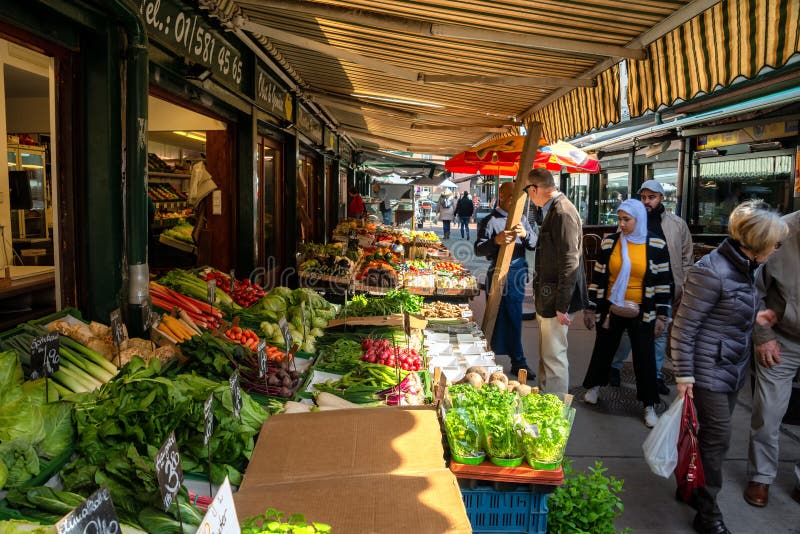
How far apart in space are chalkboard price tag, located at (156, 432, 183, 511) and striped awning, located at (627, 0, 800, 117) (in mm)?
3148

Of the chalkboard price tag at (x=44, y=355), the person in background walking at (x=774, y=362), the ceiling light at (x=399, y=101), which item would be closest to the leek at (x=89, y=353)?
the chalkboard price tag at (x=44, y=355)

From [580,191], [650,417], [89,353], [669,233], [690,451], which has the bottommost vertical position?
[650,417]

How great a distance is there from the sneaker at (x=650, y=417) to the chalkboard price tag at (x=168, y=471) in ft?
15.4

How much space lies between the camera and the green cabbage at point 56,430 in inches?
95.0

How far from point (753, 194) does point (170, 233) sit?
9.78 meters

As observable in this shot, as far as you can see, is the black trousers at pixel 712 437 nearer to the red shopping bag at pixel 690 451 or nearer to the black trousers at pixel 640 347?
the red shopping bag at pixel 690 451

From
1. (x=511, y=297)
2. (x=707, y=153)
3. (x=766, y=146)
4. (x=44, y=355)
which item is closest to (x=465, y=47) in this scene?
(x=511, y=297)

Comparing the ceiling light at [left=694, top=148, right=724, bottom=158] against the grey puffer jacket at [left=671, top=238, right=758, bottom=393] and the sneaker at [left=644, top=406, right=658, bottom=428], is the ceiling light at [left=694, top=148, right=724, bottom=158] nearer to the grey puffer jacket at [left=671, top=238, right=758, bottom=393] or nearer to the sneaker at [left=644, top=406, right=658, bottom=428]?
the sneaker at [left=644, top=406, right=658, bottom=428]

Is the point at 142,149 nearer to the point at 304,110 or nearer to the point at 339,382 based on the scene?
the point at 339,382

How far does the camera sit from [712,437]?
3773 millimetres

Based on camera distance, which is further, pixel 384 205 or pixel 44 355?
pixel 384 205

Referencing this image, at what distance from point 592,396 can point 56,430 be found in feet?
16.2

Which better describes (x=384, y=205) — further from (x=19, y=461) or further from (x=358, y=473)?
(x=19, y=461)

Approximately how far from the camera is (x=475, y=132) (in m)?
12.2
